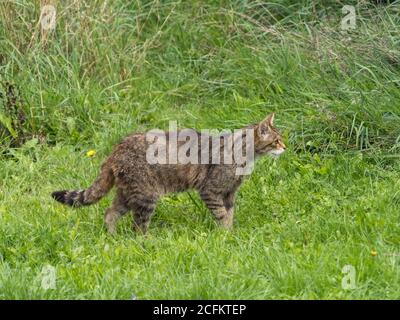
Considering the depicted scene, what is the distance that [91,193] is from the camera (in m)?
7.40

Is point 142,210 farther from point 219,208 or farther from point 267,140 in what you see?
point 267,140

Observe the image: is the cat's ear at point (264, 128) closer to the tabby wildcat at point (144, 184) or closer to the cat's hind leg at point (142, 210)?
the tabby wildcat at point (144, 184)

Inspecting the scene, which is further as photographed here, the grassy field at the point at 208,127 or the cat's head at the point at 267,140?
the cat's head at the point at 267,140

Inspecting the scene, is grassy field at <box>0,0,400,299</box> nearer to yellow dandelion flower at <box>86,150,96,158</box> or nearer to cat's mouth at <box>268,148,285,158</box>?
yellow dandelion flower at <box>86,150,96,158</box>

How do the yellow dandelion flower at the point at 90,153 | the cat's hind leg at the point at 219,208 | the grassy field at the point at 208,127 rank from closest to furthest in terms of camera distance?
the grassy field at the point at 208,127
the cat's hind leg at the point at 219,208
the yellow dandelion flower at the point at 90,153

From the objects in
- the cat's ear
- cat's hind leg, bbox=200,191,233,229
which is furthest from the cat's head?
cat's hind leg, bbox=200,191,233,229

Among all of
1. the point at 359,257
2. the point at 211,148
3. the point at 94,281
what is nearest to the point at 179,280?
the point at 94,281

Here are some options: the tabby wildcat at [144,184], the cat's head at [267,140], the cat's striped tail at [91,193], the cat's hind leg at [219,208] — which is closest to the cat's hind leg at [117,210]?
the tabby wildcat at [144,184]

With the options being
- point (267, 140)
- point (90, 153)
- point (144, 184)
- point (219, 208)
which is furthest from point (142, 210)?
point (90, 153)

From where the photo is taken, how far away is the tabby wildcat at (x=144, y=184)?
7.34 metres

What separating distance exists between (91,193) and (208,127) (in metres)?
1.84

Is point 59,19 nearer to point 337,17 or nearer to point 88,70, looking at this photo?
point 88,70

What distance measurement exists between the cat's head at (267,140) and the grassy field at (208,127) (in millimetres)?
282

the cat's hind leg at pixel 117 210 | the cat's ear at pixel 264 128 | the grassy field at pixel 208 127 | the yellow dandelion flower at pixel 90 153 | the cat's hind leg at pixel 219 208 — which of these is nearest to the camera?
the grassy field at pixel 208 127
